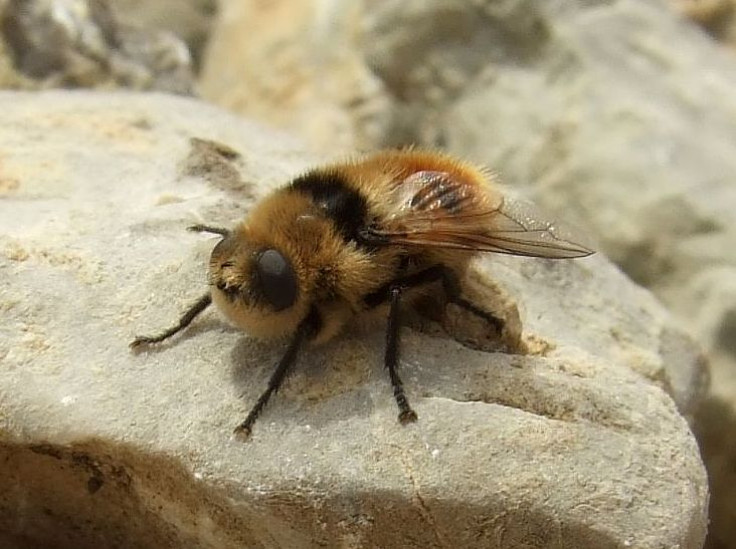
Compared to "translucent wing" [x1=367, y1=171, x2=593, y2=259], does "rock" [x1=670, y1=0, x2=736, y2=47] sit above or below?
below

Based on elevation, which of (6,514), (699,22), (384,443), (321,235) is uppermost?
(321,235)

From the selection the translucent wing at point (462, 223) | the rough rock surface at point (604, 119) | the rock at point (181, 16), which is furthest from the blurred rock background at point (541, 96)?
the translucent wing at point (462, 223)

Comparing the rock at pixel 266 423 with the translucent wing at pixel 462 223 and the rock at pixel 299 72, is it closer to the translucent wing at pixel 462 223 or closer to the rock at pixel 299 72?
the translucent wing at pixel 462 223

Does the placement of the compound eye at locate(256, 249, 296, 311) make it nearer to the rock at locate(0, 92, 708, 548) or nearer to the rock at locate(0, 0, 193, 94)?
the rock at locate(0, 92, 708, 548)

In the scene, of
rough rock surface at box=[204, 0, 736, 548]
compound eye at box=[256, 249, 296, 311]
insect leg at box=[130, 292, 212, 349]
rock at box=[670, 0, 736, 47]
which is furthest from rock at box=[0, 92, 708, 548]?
rock at box=[670, 0, 736, 47]

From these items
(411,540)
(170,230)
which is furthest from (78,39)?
(411,540)

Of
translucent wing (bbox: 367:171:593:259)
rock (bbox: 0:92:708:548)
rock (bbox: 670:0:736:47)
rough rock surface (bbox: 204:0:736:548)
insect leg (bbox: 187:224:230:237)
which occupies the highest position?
translucent wing (bbox: 367:171:593:259)

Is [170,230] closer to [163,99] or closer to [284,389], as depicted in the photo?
[284,389]

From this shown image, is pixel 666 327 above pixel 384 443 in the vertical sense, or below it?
below
